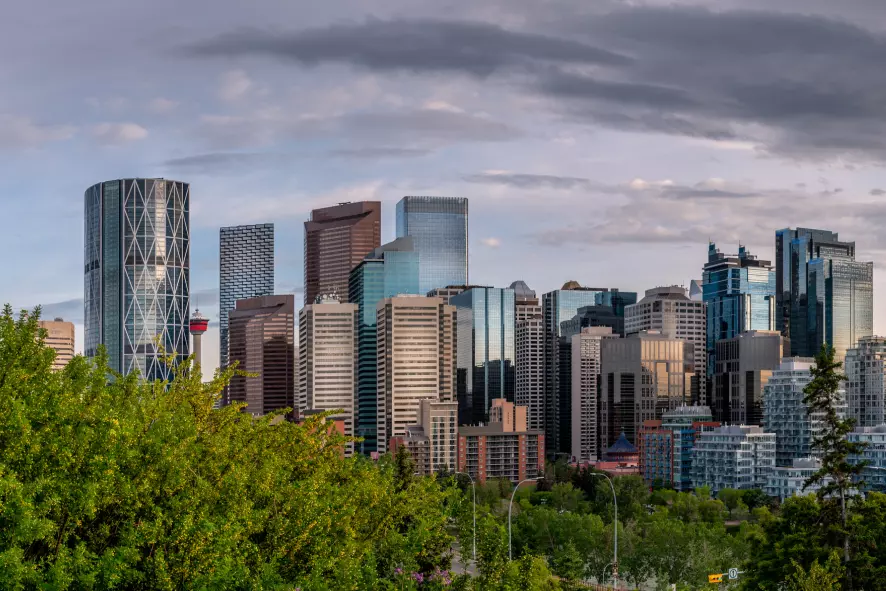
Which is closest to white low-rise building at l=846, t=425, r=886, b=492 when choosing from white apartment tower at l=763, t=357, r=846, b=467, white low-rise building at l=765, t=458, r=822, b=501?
white low-rise building at l=765, t=458, r=822, b=501

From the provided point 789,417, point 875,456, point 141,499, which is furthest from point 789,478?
point 141,499

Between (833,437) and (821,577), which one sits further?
(833,437)

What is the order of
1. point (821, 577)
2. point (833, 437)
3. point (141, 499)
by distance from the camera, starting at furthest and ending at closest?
point (833, 437) < point (821, 577) < point (141, 499)

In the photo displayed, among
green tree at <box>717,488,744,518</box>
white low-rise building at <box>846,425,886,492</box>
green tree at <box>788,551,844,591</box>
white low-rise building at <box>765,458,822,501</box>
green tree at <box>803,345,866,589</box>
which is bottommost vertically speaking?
green tree at <box>717,488,744,518</box>

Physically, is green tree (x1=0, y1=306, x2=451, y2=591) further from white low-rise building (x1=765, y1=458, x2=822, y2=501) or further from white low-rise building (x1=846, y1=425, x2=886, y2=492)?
white low-rise building (x1=765, y1=458, x2=822, y2=501)

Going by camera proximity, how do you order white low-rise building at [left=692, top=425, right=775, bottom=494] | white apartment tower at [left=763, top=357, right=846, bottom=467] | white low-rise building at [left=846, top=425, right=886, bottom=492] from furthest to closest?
white apartment tower at [left=763, top=357, right=846, bottom=467]
white low-rise building at [left=692, top=425, right=775, bottom=494]
white low-rise building at [left=846, top=425, right=886, bottom=492]

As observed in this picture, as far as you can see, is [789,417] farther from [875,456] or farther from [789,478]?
[789,478]

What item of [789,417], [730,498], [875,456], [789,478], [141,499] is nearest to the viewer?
[141,499]

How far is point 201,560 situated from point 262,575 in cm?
190

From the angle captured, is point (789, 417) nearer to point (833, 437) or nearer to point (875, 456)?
point (875, 456)

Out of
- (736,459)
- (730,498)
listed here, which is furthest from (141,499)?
(736,459)

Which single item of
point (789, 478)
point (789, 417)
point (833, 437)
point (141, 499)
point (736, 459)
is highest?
point (141, 499)

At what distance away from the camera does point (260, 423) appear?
38062 millimetres

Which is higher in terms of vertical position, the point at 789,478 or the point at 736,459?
the point at 736,459
